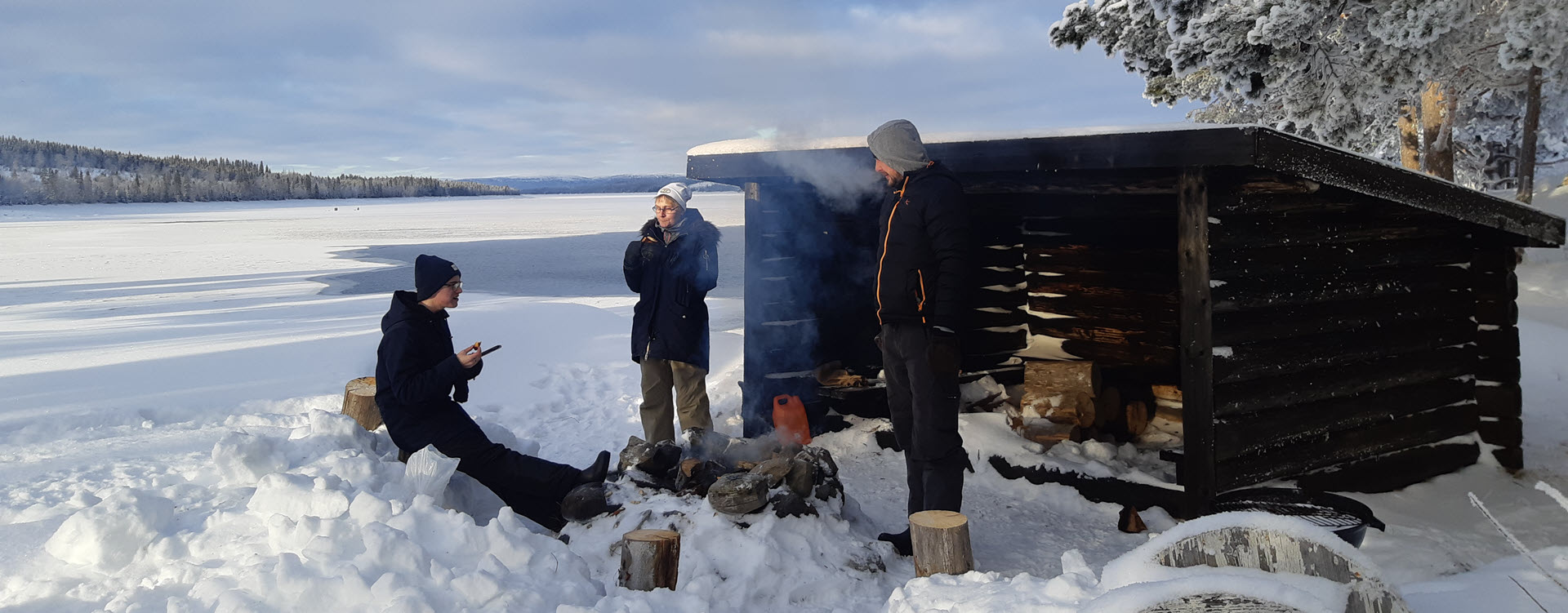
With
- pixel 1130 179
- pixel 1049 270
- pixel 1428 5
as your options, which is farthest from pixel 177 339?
pixel 1428 5

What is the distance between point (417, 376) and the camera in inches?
169

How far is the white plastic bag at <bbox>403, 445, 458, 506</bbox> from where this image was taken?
3979 millimetres

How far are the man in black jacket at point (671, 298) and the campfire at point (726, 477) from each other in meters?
0.48

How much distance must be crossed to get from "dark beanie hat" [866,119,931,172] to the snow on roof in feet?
2.94

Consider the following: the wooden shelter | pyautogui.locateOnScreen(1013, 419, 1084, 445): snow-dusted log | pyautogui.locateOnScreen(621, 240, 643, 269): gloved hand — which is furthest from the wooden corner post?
pyautogui.locateOnScreen(621, 240, 643, 269): gloved hand

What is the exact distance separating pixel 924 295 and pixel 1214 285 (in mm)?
1762

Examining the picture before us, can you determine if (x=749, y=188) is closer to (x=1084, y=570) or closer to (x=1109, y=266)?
(x=1109, y=266)

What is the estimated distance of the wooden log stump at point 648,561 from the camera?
3.42m

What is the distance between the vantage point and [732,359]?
9.84 m

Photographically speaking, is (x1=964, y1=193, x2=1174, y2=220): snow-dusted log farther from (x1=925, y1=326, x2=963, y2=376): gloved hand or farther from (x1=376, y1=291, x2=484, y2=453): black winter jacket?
(x1=376, y1=291, x2=484, y2=453): black winter jacket

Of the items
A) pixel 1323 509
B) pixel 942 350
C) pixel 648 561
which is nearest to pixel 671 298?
pixel 942 350

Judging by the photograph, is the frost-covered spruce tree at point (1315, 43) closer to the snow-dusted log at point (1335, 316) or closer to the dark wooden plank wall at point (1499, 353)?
the dark wooden plank wall at point (1499, 353)

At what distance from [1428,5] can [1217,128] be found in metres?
5.58

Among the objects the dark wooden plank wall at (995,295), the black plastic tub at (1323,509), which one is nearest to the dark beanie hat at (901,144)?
the black plastic tub at (1323,509)
